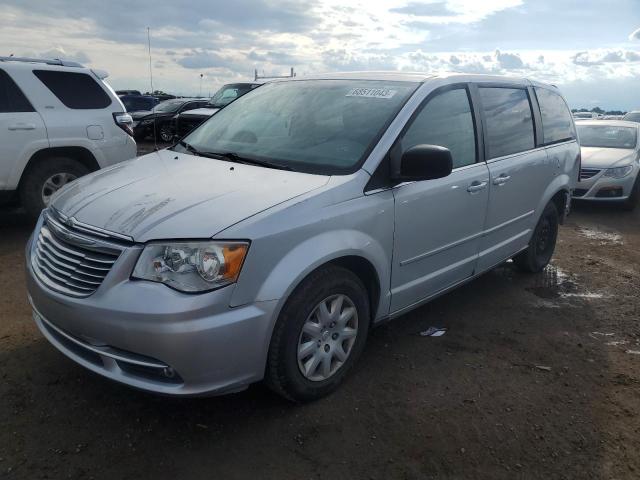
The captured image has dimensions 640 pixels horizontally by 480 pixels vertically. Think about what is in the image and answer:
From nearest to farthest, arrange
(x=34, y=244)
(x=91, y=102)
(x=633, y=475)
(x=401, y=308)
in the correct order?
1. (x=633, y=475)
2. (x=34, y=244)
3. (x=401, y=308)
4. (x=91, y=102)

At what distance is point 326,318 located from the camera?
2928mm

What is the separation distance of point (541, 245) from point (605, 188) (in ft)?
13.9

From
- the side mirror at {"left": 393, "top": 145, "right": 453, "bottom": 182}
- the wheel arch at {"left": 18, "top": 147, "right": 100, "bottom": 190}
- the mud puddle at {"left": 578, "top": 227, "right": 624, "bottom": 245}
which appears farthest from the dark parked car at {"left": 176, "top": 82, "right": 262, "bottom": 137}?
the side mirror at {"left": 393, "top": 145, "right": 453, "bottom": 182}

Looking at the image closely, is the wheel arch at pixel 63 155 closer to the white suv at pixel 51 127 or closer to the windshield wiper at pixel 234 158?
the white suv at pixel 51 127

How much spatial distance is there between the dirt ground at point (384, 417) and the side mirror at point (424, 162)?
4.04ft

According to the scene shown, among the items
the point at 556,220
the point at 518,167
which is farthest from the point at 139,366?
the point at 556,220

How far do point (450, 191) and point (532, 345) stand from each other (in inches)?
50.1

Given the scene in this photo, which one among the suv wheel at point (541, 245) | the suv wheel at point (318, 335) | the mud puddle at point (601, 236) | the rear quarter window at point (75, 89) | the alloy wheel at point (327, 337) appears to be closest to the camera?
the suv wheel at point (318, 335)

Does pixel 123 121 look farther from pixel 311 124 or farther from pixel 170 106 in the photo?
pixel 170 106

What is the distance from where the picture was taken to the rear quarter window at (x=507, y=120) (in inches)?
164

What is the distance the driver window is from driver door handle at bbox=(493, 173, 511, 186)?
0.29m

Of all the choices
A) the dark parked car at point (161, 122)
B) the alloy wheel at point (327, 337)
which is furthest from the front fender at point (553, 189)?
the dark parked car at point (161, 122)

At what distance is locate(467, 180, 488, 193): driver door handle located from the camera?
3.81 meters

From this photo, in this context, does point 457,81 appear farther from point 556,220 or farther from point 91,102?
point 91,102
